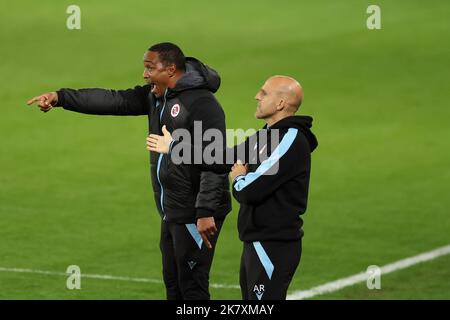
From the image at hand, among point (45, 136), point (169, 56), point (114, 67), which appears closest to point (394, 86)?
point (114, 67)

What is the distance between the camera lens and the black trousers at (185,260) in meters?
10.8


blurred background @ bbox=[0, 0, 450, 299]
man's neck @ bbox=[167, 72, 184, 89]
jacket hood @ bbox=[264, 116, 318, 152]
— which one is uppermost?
man's neck @ bbox=[167, 72, 184, 89]

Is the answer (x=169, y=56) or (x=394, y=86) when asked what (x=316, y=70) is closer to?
(x=394, y=86)

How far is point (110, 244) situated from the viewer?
15.5m

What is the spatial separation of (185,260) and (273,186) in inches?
63.7

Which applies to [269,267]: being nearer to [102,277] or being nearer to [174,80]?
[174,80]

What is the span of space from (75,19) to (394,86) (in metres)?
7.93

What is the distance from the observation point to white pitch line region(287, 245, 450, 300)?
45.1ft

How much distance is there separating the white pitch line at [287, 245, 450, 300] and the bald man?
3.81 m

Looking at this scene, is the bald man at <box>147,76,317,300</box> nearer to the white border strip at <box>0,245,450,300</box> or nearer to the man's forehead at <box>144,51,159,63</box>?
the man's forehead at <box>144,51,159,63</box>

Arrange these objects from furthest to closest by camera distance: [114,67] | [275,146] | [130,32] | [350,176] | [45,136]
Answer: [130,32], [114,67], [45,136], [350,176], [275,146]

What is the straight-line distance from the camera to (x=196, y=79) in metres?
10.7

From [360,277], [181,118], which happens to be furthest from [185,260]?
[360,277]

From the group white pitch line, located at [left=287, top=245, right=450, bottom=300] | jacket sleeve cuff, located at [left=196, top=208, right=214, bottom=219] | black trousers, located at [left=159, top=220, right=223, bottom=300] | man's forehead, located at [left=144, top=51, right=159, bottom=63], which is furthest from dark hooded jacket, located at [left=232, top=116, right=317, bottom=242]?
white pitch line, located at [left=287, top=245, right=450, bottom=300]
